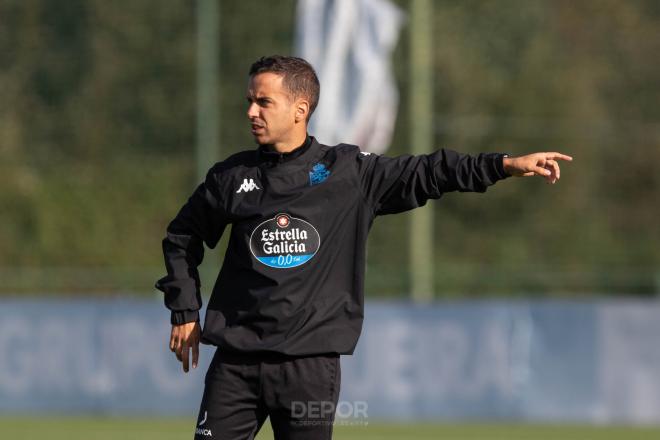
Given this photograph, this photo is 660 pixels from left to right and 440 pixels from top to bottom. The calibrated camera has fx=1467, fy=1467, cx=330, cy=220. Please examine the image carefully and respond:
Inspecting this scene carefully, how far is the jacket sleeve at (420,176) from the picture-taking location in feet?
18.6

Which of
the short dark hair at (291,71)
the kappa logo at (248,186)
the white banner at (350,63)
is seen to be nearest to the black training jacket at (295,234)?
the kappa logo at (248,186)

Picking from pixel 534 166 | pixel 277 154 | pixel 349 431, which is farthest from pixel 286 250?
pixel 349 431

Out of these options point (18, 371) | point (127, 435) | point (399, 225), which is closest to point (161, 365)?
point (18, 371)

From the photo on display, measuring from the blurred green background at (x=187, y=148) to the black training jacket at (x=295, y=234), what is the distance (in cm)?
1132

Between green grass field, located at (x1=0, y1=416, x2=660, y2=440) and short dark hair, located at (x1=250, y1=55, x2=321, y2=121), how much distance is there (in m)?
6.33

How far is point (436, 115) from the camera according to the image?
18234 mm

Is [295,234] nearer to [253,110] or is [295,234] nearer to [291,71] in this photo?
[253,110]

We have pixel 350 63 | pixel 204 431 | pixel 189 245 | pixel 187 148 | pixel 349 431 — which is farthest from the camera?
pixel 187 148

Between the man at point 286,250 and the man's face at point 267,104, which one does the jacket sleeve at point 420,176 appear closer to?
the man at point 286,250

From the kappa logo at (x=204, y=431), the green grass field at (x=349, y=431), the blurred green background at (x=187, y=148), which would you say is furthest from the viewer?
the blurred green background at (x=187, y=148)

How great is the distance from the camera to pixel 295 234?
5.61m

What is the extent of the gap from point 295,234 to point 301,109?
1.67 ft

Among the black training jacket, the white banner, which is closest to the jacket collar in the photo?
the black training jacket

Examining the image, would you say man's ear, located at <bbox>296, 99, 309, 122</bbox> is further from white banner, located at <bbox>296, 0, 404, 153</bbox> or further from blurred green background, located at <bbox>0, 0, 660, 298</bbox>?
blurred green background, located at <bbox>0, 0, 660, 298</bbox>
